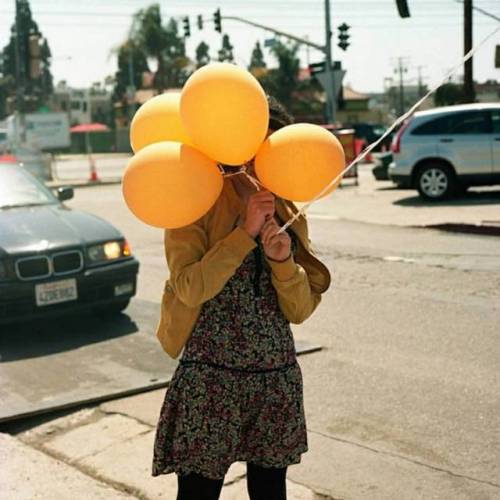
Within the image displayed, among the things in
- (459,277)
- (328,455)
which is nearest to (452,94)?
(459,277)

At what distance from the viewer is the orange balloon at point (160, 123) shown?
8.38 feet

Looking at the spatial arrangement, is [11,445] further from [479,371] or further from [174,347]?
[479,371]

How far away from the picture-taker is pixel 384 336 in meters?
6.36

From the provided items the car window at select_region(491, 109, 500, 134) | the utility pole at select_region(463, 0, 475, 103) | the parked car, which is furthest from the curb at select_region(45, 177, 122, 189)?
the car window at select_region(491, 109, 500, 134)

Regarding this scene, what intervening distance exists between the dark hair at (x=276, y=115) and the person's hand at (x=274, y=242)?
33cm

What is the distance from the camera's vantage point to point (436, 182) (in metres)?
15.5

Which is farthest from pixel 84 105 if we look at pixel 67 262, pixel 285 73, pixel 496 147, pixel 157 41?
pixel 67 262

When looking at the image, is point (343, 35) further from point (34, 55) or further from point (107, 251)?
point (107, 251)

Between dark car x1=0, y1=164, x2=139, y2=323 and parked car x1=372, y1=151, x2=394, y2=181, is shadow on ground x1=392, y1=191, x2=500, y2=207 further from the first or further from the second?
dark car x1=0, y1=164, x2=139, y2=323

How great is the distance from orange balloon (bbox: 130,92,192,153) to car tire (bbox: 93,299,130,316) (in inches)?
173

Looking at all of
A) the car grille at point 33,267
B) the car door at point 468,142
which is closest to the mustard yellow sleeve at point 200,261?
the car grille at point 33,267

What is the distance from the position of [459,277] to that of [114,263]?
3.71 m

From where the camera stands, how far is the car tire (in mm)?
6880

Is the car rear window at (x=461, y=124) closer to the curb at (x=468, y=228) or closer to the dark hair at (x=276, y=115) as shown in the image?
the curb at (x=468, y=228)
